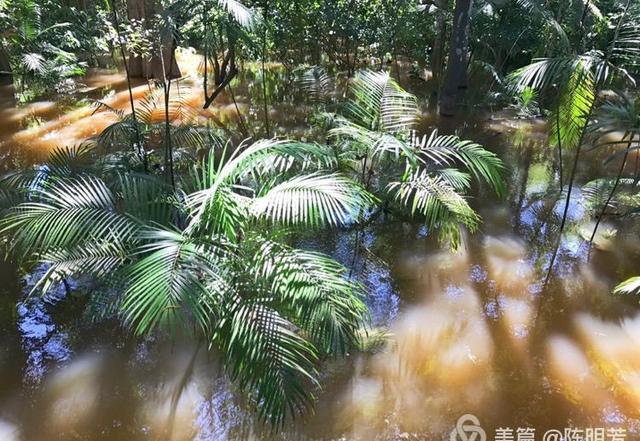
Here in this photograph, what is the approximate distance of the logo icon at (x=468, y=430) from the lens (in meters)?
2.32

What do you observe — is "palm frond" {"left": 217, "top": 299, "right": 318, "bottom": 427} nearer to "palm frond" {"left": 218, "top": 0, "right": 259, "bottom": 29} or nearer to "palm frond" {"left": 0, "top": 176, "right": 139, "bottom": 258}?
"palm frond" {"left": 0, "top": 176, "right": 139, "bottom": 258}

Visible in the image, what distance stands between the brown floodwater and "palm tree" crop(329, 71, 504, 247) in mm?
394

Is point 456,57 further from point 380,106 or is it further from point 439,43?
point 380,106

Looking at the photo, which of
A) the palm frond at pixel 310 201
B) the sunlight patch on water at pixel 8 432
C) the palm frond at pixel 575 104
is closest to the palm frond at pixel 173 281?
the palm frond at pixel 310 201

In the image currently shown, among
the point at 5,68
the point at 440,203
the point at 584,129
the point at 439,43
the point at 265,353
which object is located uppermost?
the point at 439,43

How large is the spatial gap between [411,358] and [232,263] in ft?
3.58

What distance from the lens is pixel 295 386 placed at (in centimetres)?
200

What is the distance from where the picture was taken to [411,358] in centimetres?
275

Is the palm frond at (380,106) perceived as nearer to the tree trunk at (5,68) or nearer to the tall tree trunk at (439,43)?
the tall tree trunk at (439,43)

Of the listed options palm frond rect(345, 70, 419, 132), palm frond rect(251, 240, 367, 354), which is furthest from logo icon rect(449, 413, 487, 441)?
palm frond rect(345, 70, 419, 132)

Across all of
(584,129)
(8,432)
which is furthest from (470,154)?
(8,432)

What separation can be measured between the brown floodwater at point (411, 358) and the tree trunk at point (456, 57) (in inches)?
111

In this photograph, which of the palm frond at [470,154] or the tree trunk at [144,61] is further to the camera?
the tree trunk at [144,61]

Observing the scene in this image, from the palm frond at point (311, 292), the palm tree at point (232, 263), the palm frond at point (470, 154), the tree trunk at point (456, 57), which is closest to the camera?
the palm tree at point (232, 263)
